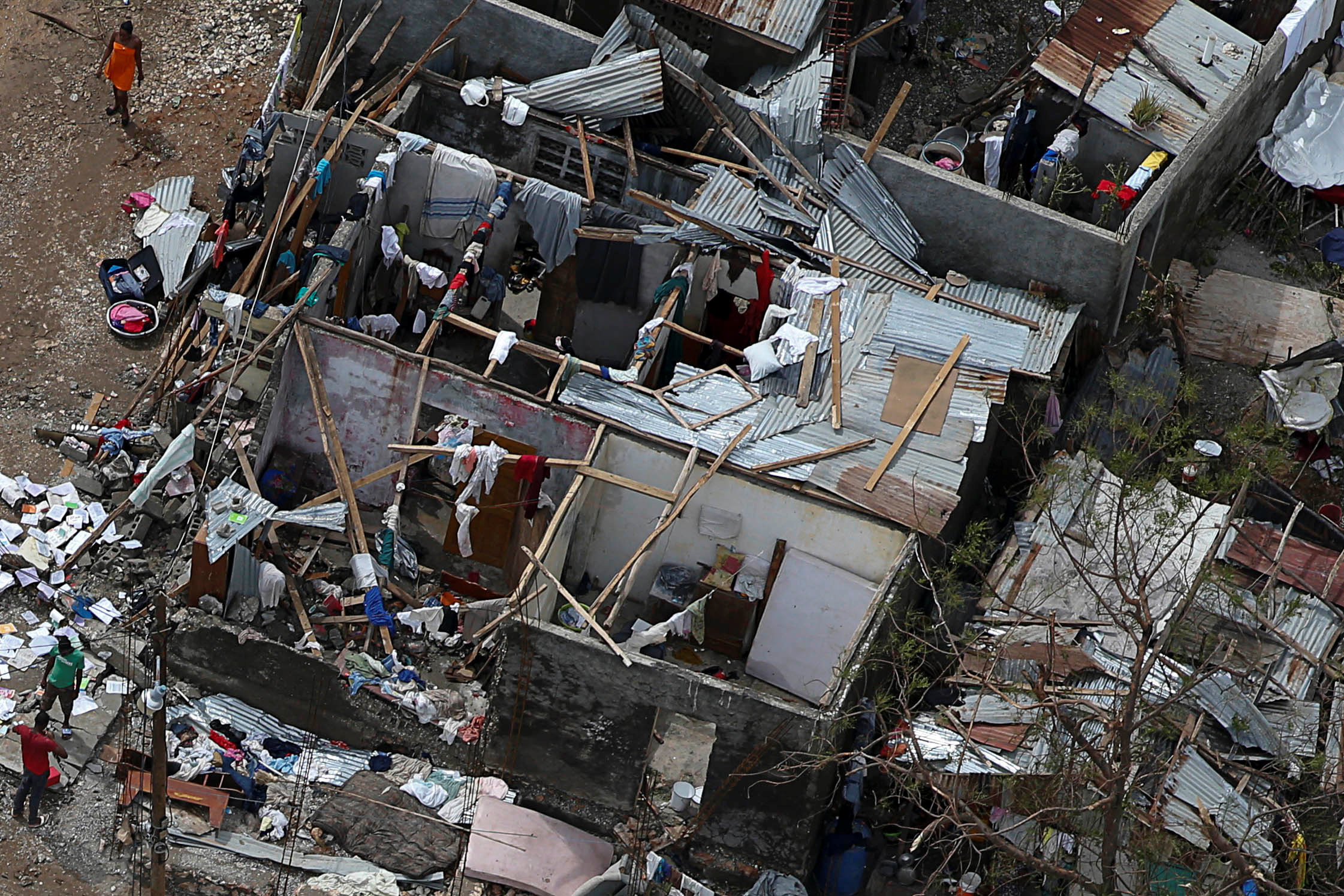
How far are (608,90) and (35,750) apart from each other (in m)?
10.6

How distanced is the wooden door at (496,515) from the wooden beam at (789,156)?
5.43 metres

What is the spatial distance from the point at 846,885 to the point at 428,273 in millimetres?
8733

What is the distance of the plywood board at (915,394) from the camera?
2127cm

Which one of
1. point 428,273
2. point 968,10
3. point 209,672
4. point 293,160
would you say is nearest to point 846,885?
point 209,672

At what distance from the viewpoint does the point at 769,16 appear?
80.2 feet

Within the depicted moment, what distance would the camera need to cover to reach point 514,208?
23.2m

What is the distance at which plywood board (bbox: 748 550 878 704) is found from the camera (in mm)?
20609

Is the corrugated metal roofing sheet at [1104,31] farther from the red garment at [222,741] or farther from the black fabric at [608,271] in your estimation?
the red garment at [222,741]

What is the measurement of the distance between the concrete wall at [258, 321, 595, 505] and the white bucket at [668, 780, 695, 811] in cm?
381

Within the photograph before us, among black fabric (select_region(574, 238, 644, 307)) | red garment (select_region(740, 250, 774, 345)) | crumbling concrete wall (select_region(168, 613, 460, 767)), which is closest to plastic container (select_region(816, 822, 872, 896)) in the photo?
crumbling concrete wall (select_region(168, 613, 460, 767))

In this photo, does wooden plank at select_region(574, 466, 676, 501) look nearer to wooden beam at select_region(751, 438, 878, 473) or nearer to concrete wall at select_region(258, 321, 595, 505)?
concrete wall at select_region(258, 321, 595, 505)

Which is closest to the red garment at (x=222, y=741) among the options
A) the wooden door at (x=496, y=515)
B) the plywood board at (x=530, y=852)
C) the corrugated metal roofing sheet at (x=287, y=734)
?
the corrugated metal roofing sheet at (x=287, y=734)

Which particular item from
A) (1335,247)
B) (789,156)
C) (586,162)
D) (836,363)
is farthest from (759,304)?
(1335,247)

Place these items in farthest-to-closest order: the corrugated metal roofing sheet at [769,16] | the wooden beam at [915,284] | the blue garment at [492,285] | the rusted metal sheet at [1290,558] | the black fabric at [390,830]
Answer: the corrugated metal roofing sheet at [769,16] → the blue garment at [492,285] → the wooden beam at [915,284] → the rusted metal sheet at [1290,558] → the black fabric at [390,830]
